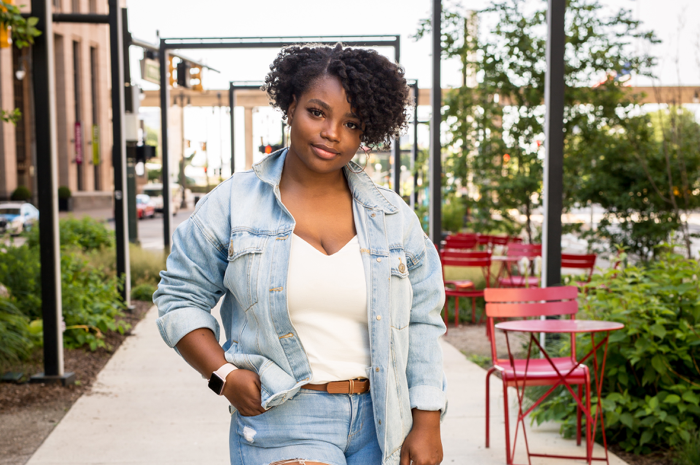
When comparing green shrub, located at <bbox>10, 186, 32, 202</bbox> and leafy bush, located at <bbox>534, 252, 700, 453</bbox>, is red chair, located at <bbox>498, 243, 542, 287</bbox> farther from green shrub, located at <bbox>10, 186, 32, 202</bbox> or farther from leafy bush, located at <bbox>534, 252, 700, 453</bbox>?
green shrub, located at <bbox>10, 186, 32, 202</bbox>

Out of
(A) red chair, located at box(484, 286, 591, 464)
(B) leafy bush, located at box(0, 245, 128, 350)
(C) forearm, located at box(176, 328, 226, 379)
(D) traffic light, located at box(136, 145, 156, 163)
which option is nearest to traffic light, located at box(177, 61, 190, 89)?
(D) traffic light, located at box(136, 145, 156, 163)

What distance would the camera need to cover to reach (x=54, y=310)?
559cm

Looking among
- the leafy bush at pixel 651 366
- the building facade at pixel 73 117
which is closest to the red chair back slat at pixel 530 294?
the leafy bush at pixel 651 366

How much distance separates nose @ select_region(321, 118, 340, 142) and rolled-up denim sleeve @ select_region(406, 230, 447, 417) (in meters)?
0.40

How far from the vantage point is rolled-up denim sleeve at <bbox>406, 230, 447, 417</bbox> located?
195 cm

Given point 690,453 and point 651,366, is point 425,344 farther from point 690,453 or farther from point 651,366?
point 651,366

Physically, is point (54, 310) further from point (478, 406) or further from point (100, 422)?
point (478, 406)

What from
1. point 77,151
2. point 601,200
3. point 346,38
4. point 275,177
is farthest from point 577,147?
point 77,151

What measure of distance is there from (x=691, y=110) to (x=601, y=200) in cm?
170

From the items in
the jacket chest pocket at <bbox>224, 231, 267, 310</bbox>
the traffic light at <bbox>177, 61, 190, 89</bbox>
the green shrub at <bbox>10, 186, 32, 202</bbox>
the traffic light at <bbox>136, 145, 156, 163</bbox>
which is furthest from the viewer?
the green shrub at <bbox>10, 186, 32, 202</bbox>

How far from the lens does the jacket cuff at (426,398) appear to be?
1.93 meters

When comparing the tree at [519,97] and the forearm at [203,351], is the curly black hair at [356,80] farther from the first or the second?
the tree at [519,97]

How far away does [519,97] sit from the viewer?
469 inches

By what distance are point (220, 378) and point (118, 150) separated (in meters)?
7.45
